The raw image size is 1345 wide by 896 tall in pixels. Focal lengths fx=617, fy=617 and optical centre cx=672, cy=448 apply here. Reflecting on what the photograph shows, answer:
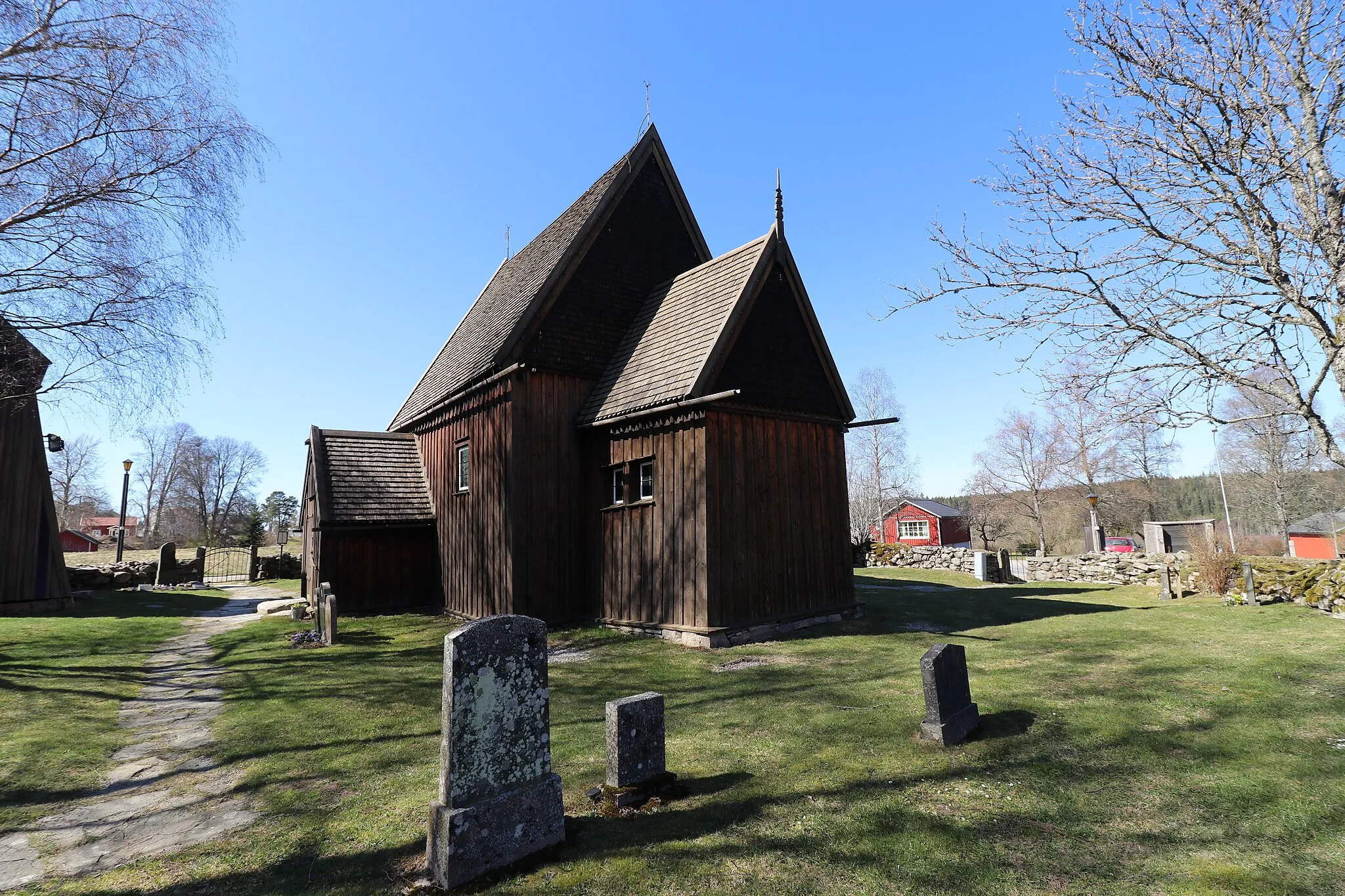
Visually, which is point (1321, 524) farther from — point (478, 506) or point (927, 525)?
point (478, 506)

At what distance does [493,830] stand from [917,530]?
5715cm

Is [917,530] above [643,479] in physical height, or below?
below

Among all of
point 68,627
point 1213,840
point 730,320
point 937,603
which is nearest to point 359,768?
point 1213,840

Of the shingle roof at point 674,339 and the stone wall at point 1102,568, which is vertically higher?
the shingle roof at point 674,339

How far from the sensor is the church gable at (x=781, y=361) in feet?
42.6

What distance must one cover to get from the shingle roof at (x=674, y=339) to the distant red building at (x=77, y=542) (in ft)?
221

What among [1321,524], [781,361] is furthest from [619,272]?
[1321,524]

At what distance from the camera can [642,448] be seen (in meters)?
13.3

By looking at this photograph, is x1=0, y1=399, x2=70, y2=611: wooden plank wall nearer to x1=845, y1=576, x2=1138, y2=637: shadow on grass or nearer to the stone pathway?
the stone pathway

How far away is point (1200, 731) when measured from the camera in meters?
6.19

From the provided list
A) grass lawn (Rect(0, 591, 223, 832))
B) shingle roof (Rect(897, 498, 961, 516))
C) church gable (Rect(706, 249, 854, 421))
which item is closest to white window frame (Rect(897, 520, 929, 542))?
shingle roof (Rect(897, 498, 961, 516))

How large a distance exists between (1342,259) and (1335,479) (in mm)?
57084

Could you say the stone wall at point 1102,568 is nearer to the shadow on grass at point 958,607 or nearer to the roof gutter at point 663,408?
the shadow on grass at point 958,607

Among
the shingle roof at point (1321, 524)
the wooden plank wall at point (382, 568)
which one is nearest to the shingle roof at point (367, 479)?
the wooden plank wall at point (382, 568)
